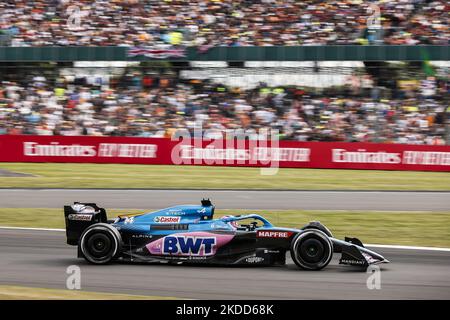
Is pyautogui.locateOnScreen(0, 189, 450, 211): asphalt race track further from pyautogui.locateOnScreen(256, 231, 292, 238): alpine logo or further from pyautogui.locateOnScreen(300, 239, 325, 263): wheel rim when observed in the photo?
pyautogui.locateOnScreen(300, 239, 325, 263): wheel rim

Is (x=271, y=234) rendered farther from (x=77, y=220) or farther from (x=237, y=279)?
(x=77, y=220)

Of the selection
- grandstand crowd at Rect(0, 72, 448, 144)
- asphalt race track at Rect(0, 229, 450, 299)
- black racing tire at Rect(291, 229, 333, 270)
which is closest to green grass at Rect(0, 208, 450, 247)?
asphalt race track at Rect(0, 229, 450, 299)

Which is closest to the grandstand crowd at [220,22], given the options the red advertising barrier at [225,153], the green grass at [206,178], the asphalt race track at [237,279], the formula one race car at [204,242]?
the red advertising barrier at [225,153]

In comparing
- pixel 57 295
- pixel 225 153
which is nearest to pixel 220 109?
pixel 225 153

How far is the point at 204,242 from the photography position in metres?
9.59

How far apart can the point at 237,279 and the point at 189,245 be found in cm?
94

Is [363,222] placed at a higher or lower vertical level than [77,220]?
lower

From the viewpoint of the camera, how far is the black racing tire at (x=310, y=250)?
9344 mm

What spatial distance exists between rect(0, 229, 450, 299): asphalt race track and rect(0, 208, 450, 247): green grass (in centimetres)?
212

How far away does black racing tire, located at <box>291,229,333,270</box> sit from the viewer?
934cm

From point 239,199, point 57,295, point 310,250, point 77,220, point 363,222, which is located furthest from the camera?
point 239,199

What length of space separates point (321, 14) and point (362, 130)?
538cm

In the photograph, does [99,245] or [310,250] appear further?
[99,245]
